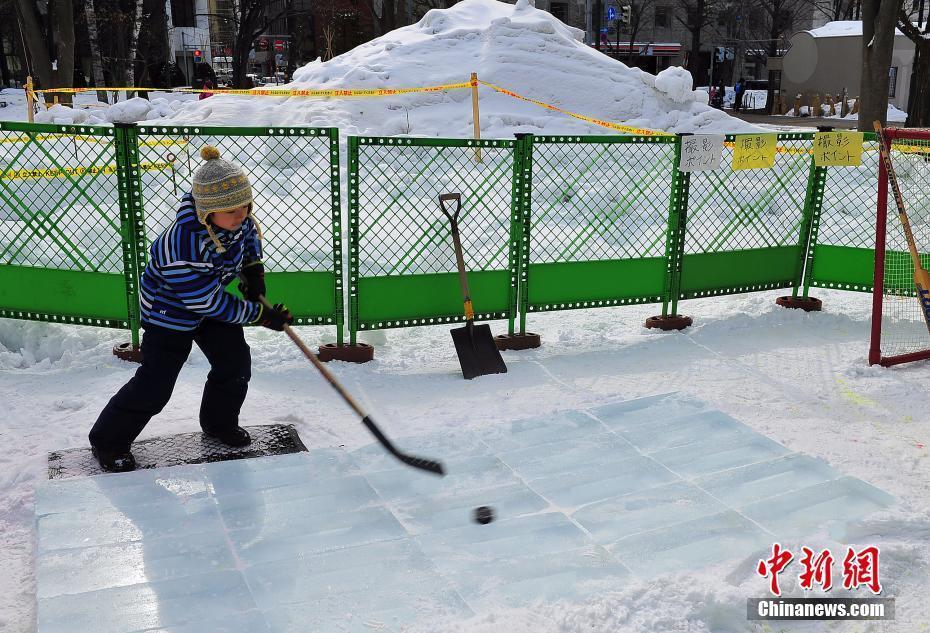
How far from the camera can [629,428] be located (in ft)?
15.7

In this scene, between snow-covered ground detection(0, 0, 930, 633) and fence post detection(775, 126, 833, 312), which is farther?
fence post detection(775, 126, 833, 312)

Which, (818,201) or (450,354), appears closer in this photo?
(450,354)

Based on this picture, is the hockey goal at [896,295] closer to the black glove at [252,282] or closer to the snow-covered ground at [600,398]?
the snow-covered ground at [600,398]

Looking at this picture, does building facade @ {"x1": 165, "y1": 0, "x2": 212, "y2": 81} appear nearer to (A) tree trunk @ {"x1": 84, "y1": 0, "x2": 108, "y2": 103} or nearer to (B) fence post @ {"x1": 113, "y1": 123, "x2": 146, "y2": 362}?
(A) tree trunk @ {"x1": 84, "y1": 0, "x2": 108, "y2": 103}

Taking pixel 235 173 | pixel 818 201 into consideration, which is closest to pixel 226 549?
pixel 235 173

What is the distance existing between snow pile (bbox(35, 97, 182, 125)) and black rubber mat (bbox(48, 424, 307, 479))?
14.6m

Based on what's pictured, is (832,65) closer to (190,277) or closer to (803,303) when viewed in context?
(803,303)

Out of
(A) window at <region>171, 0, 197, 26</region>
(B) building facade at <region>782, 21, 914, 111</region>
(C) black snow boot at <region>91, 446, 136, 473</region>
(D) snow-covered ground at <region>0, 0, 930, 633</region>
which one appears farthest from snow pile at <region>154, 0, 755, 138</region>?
(A) window at <region>171, 0, 197, 26</region>

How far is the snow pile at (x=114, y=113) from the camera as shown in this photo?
1733 cm

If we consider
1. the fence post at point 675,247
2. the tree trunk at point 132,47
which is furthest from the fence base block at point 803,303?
the tree trunk at point 132,47

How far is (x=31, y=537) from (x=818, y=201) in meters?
5.90

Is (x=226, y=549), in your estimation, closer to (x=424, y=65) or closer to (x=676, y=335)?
(x=676, y=335)

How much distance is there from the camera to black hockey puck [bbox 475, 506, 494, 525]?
372 cm

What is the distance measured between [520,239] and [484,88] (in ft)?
36.4
